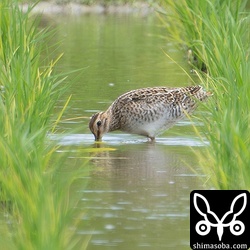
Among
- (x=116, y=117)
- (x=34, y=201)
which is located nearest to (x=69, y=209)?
(x=34, y=201)

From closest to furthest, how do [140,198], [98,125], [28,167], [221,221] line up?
[221,221], [28,167], [140,198], [98,125]

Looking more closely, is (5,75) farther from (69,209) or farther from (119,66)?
(119,66)

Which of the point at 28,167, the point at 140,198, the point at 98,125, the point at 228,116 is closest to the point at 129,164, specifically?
the point at 98,125

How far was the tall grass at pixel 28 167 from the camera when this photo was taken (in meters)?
6.11

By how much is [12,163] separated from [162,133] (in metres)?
4.68

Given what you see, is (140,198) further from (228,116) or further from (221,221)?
(221,221)

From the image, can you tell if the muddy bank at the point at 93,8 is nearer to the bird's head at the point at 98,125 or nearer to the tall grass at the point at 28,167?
the bird's head at the point at 98,125

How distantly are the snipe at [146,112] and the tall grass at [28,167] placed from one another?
138 centimetres

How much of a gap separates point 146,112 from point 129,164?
1506mm

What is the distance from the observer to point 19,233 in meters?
6.17

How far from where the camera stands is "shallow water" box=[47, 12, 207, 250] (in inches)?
291

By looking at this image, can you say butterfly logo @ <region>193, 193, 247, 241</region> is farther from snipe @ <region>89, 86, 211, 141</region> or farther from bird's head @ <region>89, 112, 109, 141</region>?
snipe @ <region>89, 86, 211, 141</region>

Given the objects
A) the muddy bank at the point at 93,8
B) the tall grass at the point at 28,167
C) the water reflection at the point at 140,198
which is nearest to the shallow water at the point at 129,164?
the water reflection at the point at 140,198

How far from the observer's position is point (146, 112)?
11164 millimetres
